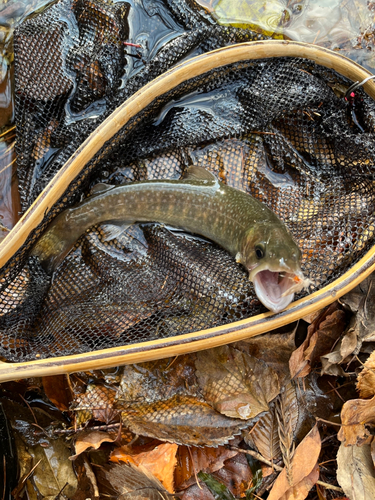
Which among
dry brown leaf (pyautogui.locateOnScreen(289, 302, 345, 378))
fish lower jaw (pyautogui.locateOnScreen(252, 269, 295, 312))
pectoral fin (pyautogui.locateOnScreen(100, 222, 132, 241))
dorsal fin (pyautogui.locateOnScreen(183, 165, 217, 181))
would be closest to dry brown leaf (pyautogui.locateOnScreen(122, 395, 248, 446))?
dry brown leaf (pyautogui.locateOnScreen(289, 302, 345, 378))

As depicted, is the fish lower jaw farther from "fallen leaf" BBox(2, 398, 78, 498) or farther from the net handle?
"fallen leaf" BBox(2, 398, 78, 498)

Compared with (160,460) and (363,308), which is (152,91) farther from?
(160,460)

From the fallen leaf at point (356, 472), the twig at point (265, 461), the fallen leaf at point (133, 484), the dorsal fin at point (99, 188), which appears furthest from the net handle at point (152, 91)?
the fallen leaf at point (356, 472)

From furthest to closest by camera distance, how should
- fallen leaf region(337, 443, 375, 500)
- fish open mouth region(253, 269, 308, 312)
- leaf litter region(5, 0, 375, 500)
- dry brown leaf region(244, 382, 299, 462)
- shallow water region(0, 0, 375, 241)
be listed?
shallow water region(0, 0, 375, 241)
dry brown leaf region(244, 382, 299, 462)
leaf litter region(5, 0, 375, 500)
fallen leaf region(337, 443, 375, 500)
fish open mouth region(253, 269, 308, 312)

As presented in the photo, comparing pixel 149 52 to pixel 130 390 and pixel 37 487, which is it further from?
pixel 37 487

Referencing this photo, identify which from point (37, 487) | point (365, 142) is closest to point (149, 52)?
point (365, 142)

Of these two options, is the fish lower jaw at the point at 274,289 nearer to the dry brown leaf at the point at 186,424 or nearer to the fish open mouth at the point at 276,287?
the fish open mouth at the point at 276,287

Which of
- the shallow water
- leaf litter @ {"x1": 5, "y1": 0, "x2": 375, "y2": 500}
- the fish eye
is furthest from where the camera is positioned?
the shallow water
